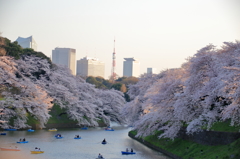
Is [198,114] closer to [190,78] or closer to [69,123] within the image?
[190,78]

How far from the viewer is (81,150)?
3931 cm

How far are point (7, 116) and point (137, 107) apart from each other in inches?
727

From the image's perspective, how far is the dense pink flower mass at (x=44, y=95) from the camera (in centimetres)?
5531

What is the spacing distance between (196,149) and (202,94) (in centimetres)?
470

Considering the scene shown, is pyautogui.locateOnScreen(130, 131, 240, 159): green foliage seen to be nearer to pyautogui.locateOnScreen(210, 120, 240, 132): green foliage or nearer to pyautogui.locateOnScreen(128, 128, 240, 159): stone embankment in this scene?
pyautogui.locateOnScreen(128, 128, 240, 159): stone embankment

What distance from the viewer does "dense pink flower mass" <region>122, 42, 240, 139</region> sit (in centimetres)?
2592

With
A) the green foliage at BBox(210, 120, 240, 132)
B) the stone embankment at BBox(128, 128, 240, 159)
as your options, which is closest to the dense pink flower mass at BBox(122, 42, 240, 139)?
the green foliage at BBox(210, 120, 240, 132)

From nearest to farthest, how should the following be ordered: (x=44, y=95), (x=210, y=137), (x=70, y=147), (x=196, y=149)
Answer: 1. (x=210, y=137)
2. (x=196, y=149)
3. (x=70, y=147)
4. (x=44, y=95)

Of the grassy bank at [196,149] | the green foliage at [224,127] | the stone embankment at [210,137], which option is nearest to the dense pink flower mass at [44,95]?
the grassy bank at [196,149]

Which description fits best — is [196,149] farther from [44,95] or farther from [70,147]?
[44,95]

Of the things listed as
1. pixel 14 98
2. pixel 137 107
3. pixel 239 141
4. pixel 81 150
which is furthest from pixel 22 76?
pixel 239 141

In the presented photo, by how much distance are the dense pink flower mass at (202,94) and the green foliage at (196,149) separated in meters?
1.33

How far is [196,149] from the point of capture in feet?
102

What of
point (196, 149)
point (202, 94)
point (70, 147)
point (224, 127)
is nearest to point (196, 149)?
point (196, 149)
